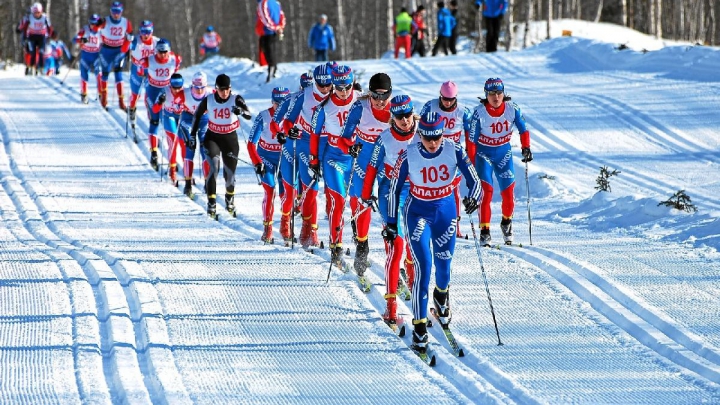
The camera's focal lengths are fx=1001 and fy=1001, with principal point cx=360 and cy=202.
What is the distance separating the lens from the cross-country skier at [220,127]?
14570 mm

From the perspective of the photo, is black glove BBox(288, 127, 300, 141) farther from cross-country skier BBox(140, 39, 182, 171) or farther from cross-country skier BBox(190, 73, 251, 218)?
cross-country skier BBox(140, 39, 182, 171)

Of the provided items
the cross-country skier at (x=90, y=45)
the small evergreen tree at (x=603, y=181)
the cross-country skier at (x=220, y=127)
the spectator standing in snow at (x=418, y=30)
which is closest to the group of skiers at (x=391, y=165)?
the cross-country skier at (x=220, y=127)

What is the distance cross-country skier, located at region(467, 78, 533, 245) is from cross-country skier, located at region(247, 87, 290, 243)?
273 cm

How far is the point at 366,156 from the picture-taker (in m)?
10.2

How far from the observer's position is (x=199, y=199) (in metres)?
16.4

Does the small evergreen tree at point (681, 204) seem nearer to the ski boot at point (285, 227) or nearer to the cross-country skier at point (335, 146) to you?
the cross-country skier at point (335, 146)

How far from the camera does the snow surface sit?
7.59 m

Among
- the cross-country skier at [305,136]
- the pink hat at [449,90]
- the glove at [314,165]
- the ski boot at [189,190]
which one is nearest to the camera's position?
the pink hat at [449,90]

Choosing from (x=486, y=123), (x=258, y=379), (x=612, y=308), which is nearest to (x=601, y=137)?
(x=486, y=123)

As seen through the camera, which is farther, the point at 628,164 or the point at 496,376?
the point at 628,164

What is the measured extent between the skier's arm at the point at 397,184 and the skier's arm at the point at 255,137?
17.1 feet

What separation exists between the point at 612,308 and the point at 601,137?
1003 cm

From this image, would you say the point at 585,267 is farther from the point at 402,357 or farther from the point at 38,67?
the point at 38,67

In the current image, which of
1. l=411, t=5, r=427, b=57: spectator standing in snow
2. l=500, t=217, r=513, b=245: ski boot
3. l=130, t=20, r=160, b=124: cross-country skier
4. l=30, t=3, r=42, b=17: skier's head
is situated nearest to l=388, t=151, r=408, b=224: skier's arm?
l=500, t=217, r=513, b=245: ski boot
